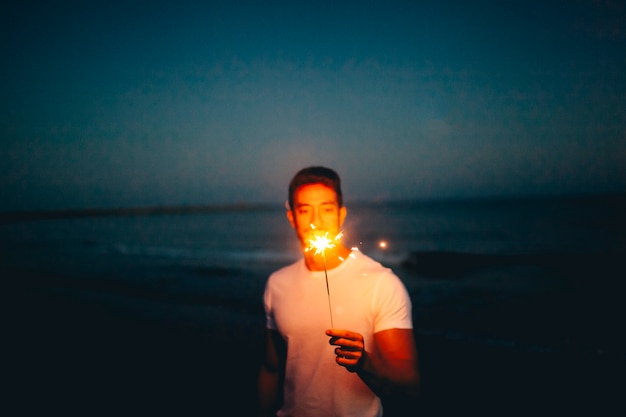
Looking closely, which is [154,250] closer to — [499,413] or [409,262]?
[409,262]

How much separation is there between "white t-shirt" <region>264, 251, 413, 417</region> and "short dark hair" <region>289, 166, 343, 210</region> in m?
0.63

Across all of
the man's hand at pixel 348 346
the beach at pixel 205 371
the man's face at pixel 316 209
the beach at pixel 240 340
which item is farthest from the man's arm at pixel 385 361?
the beach at pixel 205 371

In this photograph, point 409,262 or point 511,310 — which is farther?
point 409,262

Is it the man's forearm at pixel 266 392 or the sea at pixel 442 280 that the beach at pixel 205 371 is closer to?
the sea at pixel 442 280

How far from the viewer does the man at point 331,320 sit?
266cm

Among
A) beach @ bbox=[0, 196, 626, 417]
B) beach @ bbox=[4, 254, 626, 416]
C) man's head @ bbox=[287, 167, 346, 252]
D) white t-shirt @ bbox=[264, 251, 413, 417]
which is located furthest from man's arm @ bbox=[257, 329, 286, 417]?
beach @ bbox=[4, 254, 626, 416]

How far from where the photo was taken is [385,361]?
8.62ft

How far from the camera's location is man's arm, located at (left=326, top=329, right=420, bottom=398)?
2.27 metres

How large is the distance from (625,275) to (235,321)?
668 inches

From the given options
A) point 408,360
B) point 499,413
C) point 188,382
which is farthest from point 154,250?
point 408,360

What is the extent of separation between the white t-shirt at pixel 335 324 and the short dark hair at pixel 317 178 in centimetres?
63

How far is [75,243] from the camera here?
31750 mm

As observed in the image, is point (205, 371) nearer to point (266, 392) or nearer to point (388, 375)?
point (266, 392)

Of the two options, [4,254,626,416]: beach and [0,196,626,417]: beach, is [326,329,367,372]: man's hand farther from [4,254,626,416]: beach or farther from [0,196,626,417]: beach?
[4,254,626,416]: beach
